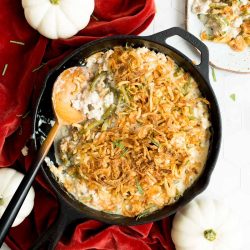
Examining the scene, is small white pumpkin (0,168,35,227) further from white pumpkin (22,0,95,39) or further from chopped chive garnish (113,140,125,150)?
white pumpkin (22,0,95,39)

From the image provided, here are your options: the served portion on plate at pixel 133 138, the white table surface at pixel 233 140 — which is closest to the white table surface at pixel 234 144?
the white table surface at pixel 233 140

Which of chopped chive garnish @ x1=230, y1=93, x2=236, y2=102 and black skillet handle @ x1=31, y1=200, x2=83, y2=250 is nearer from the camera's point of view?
black skillet handle @ x1=31, y1=200, x2=83, y2=250

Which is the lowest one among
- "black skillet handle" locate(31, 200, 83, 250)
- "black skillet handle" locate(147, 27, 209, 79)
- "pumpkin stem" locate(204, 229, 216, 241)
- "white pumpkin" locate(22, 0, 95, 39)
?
"pumpkin stem" locate(204, 229, 216, 241)

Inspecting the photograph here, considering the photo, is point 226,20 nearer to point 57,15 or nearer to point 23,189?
point 57,15

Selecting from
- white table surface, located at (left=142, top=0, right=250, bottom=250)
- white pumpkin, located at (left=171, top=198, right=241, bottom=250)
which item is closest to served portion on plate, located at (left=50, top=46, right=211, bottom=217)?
white pumpkin, located at (left=171, top=198, right=241, bottom=250)

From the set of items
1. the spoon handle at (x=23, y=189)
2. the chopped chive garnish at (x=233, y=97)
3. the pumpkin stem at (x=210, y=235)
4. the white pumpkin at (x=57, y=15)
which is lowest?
the pumpkin stem at (x=210, y=235)

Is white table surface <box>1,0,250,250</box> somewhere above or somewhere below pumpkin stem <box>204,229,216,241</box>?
above

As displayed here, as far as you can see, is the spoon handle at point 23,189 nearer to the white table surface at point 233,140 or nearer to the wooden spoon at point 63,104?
the wooden spoon at point 63,104
